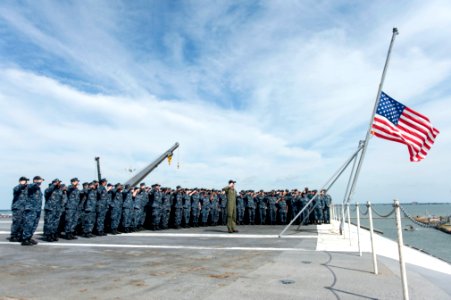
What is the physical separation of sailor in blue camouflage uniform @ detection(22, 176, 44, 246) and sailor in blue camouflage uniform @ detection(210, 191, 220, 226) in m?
8.94

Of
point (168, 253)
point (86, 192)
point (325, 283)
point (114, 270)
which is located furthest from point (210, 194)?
point (325, 283)

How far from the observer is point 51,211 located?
9.76m

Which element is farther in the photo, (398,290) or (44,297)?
(398,290)

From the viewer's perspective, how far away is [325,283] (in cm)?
470

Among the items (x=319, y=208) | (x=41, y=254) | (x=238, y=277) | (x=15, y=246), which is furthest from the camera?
(x=319, y=208)

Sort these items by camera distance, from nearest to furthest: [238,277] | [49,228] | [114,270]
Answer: [238,277] < [114,270] < [49,228]

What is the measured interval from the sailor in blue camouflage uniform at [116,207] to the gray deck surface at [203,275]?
3.98m

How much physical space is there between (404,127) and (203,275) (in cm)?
617

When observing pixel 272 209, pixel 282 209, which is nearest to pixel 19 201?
pixel 272 209

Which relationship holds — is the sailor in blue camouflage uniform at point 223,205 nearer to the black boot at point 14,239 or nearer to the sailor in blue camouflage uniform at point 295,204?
the sailor in blue camouflage uniform at point 295,204

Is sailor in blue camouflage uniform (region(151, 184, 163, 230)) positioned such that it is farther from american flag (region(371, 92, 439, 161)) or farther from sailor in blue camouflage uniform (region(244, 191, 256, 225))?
american flag (region(371, 92, 439, 161))

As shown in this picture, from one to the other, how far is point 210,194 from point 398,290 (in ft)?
43.5

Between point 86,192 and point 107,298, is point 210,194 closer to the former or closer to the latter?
point 86,192

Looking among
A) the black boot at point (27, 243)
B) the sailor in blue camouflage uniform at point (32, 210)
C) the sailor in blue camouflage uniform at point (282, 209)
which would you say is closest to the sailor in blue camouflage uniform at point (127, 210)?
the sailor in blue camouflage uniform at point (32, 210)
